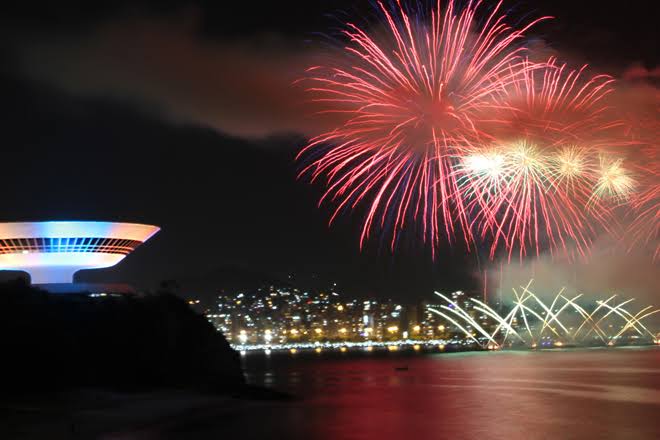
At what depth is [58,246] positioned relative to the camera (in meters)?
57.1

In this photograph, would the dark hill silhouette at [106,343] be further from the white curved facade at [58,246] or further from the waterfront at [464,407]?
the white curved facade at [58,246]

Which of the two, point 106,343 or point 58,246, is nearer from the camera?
point 106,343

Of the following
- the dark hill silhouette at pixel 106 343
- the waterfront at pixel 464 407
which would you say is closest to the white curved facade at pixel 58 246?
the dark hill silhouette at pixel 106 343

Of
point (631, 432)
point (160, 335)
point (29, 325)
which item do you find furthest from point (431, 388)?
point (29, 325)

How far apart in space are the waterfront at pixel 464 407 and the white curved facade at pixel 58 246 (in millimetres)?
15674

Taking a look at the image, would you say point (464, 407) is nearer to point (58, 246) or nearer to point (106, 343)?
point (106, 343)

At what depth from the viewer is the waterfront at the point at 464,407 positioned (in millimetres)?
29797

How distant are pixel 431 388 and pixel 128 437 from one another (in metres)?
28.4

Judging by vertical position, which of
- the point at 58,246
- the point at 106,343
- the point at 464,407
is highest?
the point at 58,246

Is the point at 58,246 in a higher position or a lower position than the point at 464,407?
higher

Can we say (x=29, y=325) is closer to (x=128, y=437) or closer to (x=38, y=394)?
(x=38, y=394)

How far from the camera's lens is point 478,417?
3484cm

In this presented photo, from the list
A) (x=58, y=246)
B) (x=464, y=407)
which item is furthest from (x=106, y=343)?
(x=58, y=246)

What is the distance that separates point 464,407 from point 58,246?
32781mm
